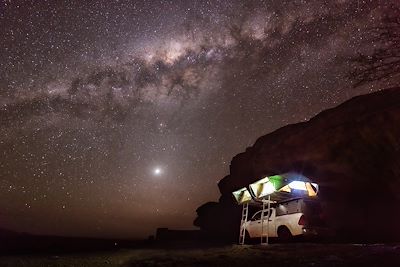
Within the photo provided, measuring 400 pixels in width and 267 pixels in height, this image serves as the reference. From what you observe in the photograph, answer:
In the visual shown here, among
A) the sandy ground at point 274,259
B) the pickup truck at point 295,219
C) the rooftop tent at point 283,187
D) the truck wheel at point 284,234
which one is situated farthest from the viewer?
the rooftop tent at point 283,187

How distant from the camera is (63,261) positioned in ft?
35.9

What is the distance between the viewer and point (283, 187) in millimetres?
15555

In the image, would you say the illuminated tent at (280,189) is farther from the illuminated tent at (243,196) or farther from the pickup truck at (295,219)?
the pickup truck at (295,219)

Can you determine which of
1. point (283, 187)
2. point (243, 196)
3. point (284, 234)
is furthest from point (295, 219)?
point (243, 196)

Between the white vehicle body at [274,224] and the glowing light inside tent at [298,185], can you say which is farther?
the glowing light inside tent at [298,185]

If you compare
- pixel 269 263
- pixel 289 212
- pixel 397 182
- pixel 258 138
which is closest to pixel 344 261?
pixel 269 263

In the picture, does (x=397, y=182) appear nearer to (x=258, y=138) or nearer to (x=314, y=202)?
(x=314, y=202)

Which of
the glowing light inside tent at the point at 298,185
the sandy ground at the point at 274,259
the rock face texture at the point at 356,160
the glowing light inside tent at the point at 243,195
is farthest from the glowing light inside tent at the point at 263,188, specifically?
the rock face texture at the point at 356,160

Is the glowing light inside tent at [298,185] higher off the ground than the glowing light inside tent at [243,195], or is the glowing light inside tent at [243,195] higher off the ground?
the glowing light inside tent at [298,185]

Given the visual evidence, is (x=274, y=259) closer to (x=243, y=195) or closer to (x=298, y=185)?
(x=298, y=185)

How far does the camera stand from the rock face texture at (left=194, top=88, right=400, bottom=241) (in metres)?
19.1

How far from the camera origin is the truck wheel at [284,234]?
14.4 meters

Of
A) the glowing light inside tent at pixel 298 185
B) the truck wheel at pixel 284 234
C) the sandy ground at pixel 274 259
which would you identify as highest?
the glowing light inside tent at pixel 298 185

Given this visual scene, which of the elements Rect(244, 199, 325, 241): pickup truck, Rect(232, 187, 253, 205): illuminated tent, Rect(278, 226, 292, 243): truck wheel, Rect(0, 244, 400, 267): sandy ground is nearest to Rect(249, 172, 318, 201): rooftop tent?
Rect(244, 199, 325, 241): pickup truck
